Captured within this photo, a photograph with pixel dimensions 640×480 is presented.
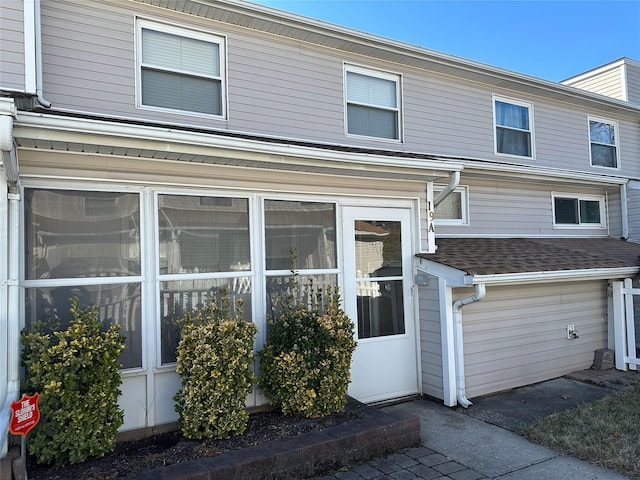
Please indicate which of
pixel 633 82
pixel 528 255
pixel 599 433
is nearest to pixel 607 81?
pixel 633 82

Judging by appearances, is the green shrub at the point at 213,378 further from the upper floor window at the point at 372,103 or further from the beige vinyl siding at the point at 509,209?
the beige vinyl siding at the point at 509,209

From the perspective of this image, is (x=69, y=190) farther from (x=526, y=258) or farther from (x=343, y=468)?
(x=526, y=258)

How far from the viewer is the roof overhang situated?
3541mm

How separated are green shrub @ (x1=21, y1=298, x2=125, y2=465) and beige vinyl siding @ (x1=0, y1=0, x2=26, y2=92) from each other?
2586 mm

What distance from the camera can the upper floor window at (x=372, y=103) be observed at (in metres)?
6.86

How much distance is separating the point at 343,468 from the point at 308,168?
293 centimetres

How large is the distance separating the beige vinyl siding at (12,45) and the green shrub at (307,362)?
3.55m

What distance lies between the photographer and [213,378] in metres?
3.93

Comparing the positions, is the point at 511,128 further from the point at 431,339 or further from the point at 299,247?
the point at 299,247

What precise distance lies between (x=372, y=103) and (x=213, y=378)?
4.79m

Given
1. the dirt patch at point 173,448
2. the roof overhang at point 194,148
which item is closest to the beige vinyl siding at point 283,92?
the roof overhang at point 194,148

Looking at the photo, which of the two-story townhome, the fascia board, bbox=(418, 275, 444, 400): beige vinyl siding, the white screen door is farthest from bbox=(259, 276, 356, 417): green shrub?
the fascia board

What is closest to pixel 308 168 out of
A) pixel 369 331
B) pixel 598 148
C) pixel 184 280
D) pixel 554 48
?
pixel 184 280

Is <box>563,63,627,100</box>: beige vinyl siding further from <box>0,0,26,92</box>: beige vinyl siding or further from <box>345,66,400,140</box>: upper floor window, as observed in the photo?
<box>0,0,26,92</box>: beige vinyl siding
